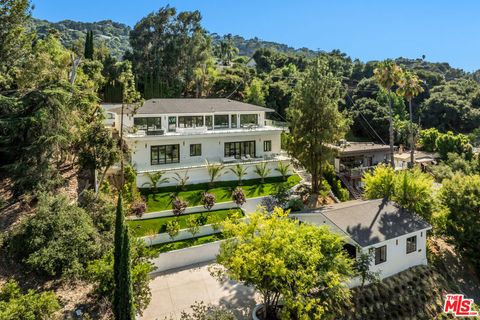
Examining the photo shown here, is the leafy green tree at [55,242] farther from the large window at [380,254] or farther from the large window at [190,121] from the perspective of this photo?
the large window at [190,121]

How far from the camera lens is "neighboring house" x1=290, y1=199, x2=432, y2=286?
18.7 m

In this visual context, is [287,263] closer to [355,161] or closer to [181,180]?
[181,180]

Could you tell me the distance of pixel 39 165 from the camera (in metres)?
18.4

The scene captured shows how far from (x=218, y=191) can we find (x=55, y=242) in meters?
12.7

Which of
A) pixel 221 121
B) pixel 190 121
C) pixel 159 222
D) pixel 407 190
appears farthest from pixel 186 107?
pixel 407 190

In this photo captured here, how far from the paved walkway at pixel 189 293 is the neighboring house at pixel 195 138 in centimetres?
893

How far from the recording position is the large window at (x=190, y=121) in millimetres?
30736

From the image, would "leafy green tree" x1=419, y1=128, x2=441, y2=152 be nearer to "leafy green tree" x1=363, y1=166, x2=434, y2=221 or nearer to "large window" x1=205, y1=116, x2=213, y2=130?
"leafy green tree" x1=363, y1=166, x2=434, y2=221

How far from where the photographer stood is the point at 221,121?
33156 mm

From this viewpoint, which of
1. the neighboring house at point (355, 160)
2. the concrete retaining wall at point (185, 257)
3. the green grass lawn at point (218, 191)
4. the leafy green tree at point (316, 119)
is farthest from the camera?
the neighboring house at point (355, 160)

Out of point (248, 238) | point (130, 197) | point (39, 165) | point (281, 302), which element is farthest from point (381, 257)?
point (39, 165)

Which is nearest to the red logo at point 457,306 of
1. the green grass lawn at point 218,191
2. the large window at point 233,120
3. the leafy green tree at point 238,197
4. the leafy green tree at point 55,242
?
the green grass lawn at point 218,191

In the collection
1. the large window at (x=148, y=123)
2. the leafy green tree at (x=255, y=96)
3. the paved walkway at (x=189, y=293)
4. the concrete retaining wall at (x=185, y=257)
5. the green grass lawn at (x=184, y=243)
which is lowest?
the paved walkway at (x=189, y=293)

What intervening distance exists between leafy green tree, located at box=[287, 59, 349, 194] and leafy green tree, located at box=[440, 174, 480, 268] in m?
8.82
